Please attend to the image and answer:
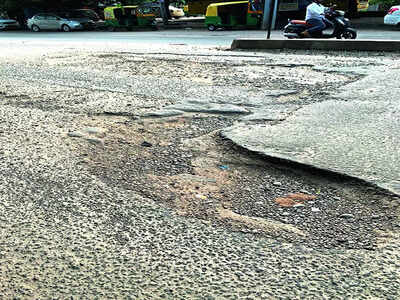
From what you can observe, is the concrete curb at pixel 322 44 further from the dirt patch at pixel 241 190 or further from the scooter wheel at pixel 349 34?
the dirt patch at pixel 241 190

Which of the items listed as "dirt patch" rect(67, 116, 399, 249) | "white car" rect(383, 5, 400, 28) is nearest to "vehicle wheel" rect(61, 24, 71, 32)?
"white car" rect(383, 5, 400, 28)

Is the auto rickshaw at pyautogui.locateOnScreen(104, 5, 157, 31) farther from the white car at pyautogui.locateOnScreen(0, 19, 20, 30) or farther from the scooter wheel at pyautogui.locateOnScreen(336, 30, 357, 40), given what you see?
the scooter wheel at pyautogui.locateOnScreen(336, 30, 357, 40)

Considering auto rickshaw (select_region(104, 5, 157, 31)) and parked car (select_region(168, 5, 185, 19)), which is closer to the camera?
auto rickshaw (select_region(104, 5, 157, 31))

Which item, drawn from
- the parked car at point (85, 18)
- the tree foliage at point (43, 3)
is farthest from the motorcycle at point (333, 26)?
the tree foliage at point (43, 3)

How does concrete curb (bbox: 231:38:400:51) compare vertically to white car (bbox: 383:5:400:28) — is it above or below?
below

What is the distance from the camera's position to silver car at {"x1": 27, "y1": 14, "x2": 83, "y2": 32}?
27.2m

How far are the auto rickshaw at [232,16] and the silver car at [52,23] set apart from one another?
34.6 ft

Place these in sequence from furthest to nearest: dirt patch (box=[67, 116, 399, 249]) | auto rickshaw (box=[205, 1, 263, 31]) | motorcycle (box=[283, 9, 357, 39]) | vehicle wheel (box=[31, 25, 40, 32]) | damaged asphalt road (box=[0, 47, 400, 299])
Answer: vehicle wheel (box=[31, 25, 40, 32]) < auto rickshaw (box=[205, 1, 263, 31]) < motorcycle (box=[283, 9, 357, 39]) < dirt patch (box=[67, 116, 399, 249]) < damaged asphalt road (box=[0, 47, 400, 299])

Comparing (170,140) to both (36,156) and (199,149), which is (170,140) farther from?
(36,156)

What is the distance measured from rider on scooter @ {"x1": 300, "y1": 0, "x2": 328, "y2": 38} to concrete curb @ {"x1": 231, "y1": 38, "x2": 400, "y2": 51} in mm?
2006

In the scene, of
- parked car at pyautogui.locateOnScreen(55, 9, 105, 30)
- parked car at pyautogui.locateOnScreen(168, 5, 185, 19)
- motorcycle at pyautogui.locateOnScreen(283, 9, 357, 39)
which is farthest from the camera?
parked car at pyautogui.locateOnScreen(168, 5, 185, 19)

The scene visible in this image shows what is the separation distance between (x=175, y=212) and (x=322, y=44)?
330 inches

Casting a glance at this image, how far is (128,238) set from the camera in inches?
84.7

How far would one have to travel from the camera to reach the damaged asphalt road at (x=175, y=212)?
71.9 inches
